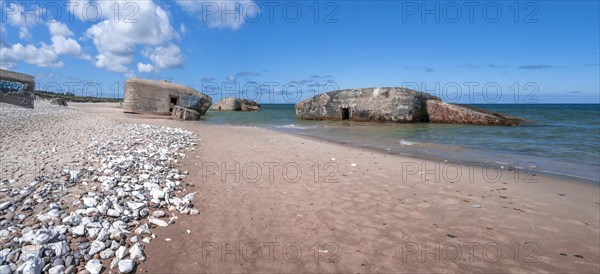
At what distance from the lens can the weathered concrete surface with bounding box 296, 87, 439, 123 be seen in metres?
19.2

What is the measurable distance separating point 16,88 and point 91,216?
957 inches

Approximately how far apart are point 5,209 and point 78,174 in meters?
1.28

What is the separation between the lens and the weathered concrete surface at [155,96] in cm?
2041

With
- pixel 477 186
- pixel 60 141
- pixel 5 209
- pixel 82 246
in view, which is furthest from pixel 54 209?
pixel 477 186

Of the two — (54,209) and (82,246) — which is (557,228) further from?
(54,209)

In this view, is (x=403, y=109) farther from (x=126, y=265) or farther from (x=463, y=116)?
(x=126, y=265)

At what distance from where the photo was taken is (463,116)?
18.4 metres

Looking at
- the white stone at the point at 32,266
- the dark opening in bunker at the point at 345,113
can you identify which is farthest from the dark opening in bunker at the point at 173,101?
the white stone at the point at 32,266


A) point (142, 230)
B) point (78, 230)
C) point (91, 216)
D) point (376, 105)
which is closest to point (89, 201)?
point (91, 216)

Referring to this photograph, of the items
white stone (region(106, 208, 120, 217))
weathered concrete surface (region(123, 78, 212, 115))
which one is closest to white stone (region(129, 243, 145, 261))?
white stone (region(106, 208, 120, 217))

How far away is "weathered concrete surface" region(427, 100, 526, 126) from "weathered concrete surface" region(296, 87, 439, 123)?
58 centimetres

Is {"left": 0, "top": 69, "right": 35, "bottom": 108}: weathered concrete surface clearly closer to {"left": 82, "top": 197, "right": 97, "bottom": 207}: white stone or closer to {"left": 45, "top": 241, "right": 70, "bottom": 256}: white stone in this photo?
{"left": 82, "top": 197, "right": 97, "bottom": 207}: white stone

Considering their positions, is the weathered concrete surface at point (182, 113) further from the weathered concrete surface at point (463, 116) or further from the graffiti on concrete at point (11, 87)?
the weathered concrete surface at point (463, 116)

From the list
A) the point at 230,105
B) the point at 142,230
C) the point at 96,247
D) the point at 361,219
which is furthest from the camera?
the point at 230,105
